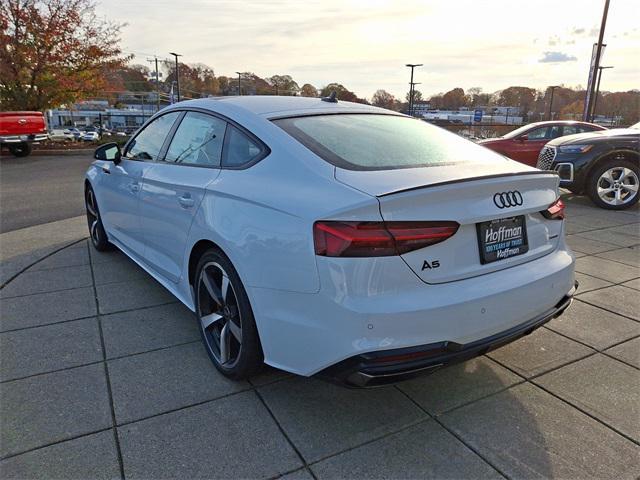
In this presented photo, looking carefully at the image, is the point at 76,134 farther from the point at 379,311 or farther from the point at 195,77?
the point at 379,311

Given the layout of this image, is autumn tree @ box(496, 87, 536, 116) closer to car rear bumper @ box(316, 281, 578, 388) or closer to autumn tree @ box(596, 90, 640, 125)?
autumn tree @ box(596, 90, 640, 125)

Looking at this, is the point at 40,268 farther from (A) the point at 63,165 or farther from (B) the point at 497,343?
(A) the point at 63,165

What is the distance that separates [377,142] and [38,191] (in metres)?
9.18

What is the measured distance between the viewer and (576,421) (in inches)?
96.3

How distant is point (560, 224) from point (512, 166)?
46 centimetres

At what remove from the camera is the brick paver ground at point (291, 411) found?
217 cm

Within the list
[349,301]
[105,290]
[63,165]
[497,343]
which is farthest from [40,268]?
[63,165]

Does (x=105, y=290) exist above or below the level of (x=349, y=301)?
below

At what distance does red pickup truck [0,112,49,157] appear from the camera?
1480cm

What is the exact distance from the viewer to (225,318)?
2.79m

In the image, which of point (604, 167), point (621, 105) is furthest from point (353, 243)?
point (621, 105)

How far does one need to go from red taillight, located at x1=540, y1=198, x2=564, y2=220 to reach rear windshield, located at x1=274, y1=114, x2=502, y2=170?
410 millimetres

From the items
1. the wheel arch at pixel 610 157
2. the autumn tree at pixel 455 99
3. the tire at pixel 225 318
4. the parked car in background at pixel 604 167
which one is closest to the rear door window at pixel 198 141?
the tire at pixel 225 318

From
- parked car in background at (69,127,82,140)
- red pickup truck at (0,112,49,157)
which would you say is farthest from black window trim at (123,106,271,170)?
parked car in background at (69,127,82,140)
